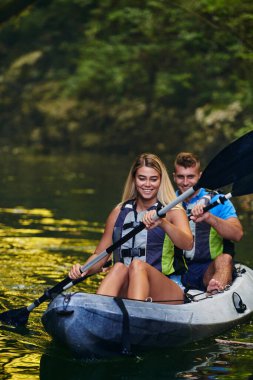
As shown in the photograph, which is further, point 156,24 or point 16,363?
point 156,24

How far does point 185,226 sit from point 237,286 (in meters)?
1.20

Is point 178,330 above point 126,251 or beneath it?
beneath

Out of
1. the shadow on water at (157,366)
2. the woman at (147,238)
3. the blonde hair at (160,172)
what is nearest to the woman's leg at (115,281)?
the woman at (147,238)

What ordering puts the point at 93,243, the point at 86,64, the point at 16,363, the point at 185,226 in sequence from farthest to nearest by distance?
the point at 86,64 < the point at 93,243 < the point at 185,226 < the point at 16,363

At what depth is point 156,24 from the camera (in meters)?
23.4

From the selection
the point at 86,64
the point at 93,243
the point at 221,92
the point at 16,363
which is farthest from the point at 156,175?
the point at 86,64

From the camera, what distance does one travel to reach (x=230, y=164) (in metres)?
6.97

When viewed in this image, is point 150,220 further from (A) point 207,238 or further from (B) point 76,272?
(A) point 207,238

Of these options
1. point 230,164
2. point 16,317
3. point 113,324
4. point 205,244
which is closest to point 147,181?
point 230,164

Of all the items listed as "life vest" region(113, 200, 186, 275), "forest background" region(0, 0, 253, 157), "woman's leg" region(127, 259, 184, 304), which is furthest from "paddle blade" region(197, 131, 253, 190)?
"forest background" region(0, 0, 253, 157)

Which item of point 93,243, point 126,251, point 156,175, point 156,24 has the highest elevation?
point 156,24

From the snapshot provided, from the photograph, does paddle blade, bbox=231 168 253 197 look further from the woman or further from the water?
the water

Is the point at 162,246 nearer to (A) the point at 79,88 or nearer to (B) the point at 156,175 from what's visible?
(B) the point at 156,175

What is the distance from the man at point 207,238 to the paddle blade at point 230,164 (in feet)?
1.83
